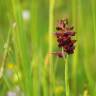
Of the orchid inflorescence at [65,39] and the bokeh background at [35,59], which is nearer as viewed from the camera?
the orchid inflorescence at [65,39]

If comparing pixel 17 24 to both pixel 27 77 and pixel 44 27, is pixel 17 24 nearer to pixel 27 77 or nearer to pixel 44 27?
pixel 27 77

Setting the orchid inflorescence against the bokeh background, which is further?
the bokeh background

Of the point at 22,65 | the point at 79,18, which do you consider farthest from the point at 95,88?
the point at 79,18

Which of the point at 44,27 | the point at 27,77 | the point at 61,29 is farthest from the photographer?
the point at 44,27

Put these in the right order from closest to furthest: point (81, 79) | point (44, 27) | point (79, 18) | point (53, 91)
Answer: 1. point (53, 91)
2. point (79, 18)
3. point (81, 79)
4. point (44, 27)

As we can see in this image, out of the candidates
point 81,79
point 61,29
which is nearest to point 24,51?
point 61,29

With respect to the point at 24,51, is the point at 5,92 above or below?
below

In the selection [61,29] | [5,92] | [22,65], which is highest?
[61,29]

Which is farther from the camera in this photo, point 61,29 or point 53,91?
point 53,91

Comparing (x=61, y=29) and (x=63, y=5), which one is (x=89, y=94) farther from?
(x=63, y=5)

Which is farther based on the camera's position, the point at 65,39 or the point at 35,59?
the point at 35,59
